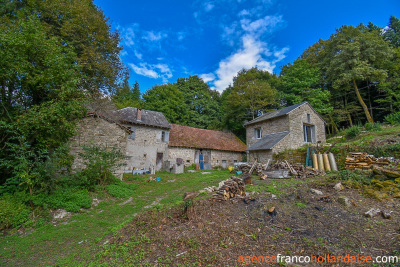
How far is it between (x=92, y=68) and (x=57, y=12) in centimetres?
361

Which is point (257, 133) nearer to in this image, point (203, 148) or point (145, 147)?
point (203, 148)

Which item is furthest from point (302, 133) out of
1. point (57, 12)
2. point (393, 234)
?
point (57, 12)

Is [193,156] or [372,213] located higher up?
[193,156]

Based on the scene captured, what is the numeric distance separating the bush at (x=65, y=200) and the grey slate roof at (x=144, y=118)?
31.3ft

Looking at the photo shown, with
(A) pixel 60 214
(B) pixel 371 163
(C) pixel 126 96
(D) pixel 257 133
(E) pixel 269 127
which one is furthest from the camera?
(C) pixel 126 96

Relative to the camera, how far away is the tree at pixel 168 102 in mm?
25861

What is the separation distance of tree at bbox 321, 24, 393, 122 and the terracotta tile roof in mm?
14319

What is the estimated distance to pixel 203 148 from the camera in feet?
64.4

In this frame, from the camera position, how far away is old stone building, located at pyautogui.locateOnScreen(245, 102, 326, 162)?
15.1m

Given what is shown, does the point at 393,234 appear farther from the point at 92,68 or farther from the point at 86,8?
the point at 86,8

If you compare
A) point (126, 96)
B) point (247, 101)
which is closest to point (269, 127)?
point (247, 101)

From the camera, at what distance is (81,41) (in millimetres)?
10828

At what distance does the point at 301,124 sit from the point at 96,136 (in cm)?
1786

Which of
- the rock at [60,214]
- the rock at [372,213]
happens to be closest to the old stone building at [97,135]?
the rock at [60,214]
